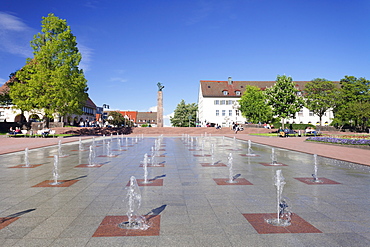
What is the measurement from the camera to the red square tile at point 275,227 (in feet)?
13.9

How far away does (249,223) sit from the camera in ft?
15.0

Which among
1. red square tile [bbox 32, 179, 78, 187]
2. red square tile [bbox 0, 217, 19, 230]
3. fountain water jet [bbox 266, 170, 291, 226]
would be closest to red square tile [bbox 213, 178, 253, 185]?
fountain water jet [bbox 266, 170, 291, 226]

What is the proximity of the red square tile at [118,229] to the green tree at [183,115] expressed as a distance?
302 feet

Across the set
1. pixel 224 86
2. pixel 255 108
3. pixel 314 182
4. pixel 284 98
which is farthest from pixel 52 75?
pixel 224 86

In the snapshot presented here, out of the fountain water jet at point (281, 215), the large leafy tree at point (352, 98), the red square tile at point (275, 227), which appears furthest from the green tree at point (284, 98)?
the red square tile at point (275, 227)

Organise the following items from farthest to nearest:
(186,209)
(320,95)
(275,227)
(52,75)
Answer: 1. (320,95)
2. (52,75)
3. (186,209)
4. (275,227)

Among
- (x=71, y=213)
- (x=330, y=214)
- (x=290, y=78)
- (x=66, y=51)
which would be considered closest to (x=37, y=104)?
(x=66, y=51)

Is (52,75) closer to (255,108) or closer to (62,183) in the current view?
(62,183)

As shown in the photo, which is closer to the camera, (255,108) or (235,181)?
(235,181)

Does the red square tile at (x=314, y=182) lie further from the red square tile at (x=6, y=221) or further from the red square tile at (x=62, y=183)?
the red square tile at (x=6, y=221)

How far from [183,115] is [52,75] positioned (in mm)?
66044

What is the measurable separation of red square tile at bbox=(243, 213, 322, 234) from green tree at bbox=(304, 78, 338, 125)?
64.7m

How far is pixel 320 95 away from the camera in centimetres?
6406

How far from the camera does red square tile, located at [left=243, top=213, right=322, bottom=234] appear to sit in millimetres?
4242
